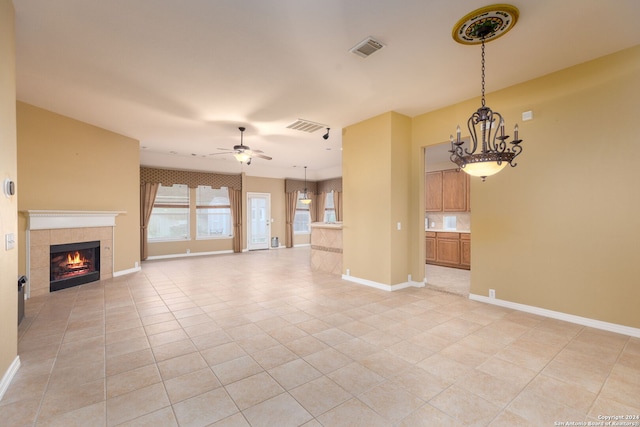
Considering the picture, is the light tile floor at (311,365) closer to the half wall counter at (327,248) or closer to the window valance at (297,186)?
the half wall counter at (327,248)

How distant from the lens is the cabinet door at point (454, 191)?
715cm

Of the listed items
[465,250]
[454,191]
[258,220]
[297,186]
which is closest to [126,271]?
[258,220]

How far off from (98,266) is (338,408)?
5.95 m

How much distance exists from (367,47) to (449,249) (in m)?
5.69

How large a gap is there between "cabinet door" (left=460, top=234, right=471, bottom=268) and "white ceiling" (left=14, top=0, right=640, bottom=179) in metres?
3.54

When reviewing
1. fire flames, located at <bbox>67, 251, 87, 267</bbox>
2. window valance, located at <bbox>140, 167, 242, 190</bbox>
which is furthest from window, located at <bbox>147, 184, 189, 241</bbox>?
fire flames, located at <bbox>67, 251, 87, 267</bbox>

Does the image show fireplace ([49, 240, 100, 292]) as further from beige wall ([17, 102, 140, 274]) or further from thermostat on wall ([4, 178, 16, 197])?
thermostat on wall ([4, 178, 16, 197])

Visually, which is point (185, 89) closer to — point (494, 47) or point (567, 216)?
point (494, 47)

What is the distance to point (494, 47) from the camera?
294 cm

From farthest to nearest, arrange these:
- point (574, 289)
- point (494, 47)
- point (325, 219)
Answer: point (325, 219), point (574, 289), point (494, 47)

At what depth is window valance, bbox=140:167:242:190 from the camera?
26.8ft

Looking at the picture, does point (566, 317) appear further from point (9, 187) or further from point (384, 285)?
point (9, 187)

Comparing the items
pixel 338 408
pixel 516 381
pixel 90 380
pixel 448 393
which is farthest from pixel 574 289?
pixel 90 380

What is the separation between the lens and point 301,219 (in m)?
11.9
